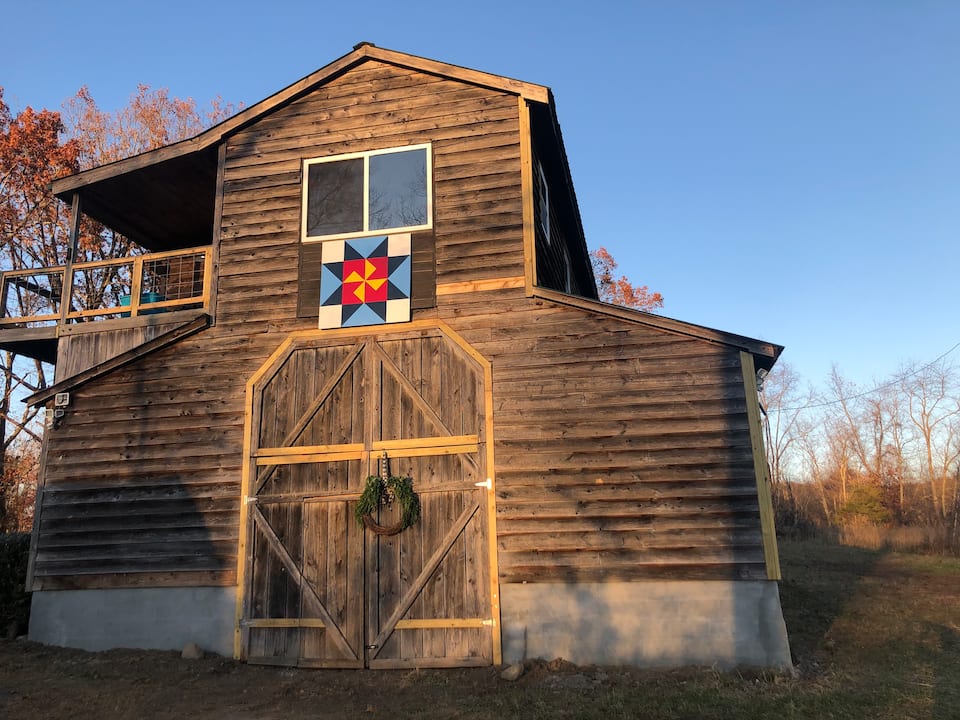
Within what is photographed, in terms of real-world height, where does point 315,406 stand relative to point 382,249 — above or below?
below

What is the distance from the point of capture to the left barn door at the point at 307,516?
960 centimetres

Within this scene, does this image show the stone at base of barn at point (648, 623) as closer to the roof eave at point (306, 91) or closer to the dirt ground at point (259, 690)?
the dirt ground at point (259, 690)

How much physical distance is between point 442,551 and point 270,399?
133 inches

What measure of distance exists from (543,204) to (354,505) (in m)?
5.80

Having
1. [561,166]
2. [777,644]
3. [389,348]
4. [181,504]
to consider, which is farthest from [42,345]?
[777,644]

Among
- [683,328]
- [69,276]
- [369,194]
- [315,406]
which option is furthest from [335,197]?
[683,328]

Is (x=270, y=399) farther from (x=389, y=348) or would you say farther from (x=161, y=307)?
(x=161, y=307)

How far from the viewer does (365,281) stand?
10734mm

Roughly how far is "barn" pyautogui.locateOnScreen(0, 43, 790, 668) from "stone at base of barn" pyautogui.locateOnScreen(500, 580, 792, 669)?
0.09 feet

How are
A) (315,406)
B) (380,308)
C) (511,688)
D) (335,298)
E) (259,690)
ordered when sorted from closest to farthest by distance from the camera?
(511,688), (259,690), (315,406), (380,308), (335,298)

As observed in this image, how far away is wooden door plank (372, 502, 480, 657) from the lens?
938 centimetres

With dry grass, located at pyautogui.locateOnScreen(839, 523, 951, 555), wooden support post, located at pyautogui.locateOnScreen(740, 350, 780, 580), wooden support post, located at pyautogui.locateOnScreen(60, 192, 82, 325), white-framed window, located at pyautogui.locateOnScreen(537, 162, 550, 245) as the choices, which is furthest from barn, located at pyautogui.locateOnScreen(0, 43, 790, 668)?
dry grass, located at pyautogui.locateOnScreen(839, 523, 951, 555)

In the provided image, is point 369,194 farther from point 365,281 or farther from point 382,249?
point 365,281

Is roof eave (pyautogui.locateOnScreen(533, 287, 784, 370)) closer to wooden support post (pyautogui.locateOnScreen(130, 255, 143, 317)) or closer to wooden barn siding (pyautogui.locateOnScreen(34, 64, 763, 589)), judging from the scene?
wooden barn siding (pyautogui.locateOnScreen(34, 64, 763, 589))
